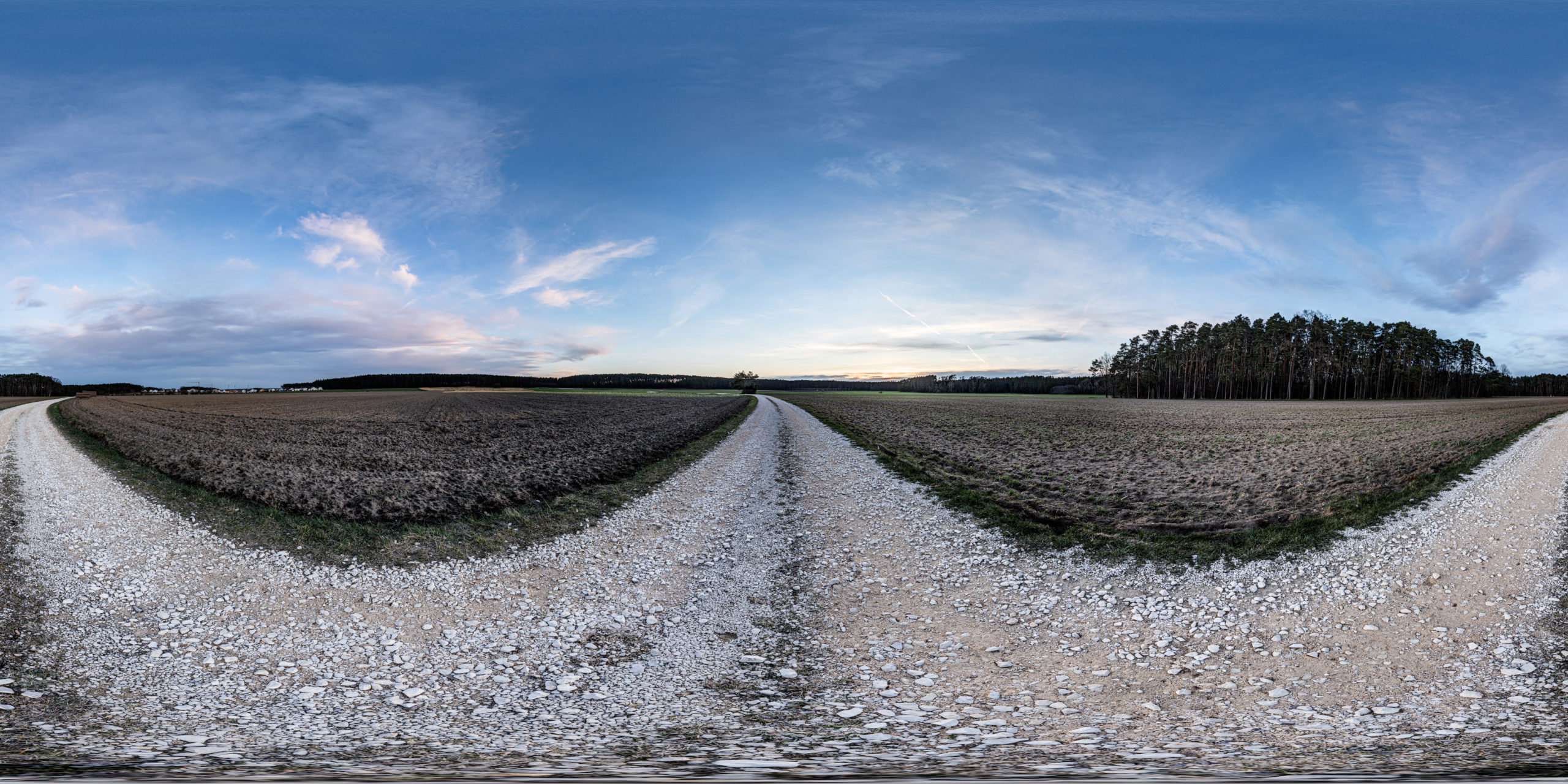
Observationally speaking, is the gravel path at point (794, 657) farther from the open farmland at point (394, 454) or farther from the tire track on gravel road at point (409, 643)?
the open farmland at point (394, 454)

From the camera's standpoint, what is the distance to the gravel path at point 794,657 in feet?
17.6

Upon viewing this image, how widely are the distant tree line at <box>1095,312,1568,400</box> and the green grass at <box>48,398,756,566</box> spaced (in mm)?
126545

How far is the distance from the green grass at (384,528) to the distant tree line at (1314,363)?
4982 inches

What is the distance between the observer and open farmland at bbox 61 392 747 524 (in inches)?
579

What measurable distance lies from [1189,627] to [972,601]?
2726mm

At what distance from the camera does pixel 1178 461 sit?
22.7m

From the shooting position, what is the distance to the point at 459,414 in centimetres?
5391

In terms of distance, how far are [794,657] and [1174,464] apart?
20.0 meters

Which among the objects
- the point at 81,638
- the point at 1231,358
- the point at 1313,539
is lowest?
the point at 81,638

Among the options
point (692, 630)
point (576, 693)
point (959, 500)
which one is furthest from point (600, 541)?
point (959, 500)

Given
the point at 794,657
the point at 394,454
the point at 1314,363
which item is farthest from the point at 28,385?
the point at 1314,363

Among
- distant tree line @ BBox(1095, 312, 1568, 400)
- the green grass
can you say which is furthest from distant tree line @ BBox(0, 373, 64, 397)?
distant tree line @ BBox(1095, 312, 1568, 400)

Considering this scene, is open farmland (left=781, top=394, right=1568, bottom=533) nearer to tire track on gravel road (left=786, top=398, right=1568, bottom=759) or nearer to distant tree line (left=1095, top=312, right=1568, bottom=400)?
tire track on gravel road (left=786, top=398, right=1568, bottom=759)

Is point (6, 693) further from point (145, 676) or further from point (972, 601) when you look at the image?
point (972, 601)
